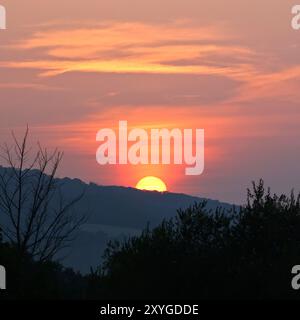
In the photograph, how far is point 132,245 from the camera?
4200 cm

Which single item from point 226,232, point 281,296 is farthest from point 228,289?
point 226,232

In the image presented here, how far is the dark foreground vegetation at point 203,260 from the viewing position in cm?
3711

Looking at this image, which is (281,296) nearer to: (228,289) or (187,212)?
(228,289)

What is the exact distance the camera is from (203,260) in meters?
39.5

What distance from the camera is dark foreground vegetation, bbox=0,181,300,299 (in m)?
37.1
